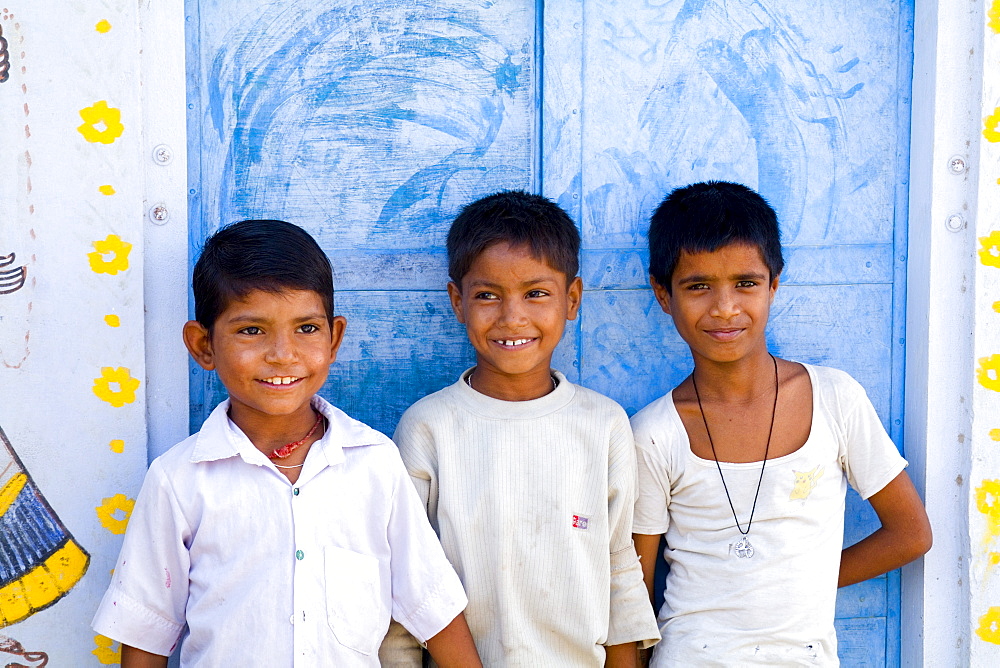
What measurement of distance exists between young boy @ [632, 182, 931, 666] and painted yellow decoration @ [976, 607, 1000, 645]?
28cm

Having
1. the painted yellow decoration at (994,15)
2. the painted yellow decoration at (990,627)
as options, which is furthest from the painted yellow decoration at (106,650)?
the painted yellow decoration at (994,15)

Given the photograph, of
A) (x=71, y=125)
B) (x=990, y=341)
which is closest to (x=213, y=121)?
(x=71, y=125)

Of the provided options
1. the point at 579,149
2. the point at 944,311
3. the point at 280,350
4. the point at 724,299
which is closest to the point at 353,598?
the point at 280,350

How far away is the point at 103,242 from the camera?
2.06m

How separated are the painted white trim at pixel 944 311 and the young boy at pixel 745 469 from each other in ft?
0.50

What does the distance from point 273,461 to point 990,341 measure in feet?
6.40

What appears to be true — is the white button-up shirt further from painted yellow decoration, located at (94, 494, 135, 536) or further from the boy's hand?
painted yellow decoration, located at (94, 494, 135, 536)

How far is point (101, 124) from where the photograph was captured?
2.06 metres

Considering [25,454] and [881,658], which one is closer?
[25,454]

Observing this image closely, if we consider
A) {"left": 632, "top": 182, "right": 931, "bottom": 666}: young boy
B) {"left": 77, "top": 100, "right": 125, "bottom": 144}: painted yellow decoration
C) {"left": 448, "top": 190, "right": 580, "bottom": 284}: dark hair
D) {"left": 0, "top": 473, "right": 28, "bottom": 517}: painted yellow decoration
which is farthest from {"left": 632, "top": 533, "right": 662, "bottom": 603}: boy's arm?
{"left": 77, "top": 100, "right": 125, "bottom": 144}: painted yellow decoration

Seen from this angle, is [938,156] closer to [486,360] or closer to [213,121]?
[486,360]

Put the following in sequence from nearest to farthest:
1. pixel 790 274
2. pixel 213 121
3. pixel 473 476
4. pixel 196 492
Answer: pixel 196 492, pixel 473 476, pixel 213 121, pixel 790 274

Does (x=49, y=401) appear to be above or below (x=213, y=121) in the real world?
below

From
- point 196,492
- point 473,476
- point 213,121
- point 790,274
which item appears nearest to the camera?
point 196,492
